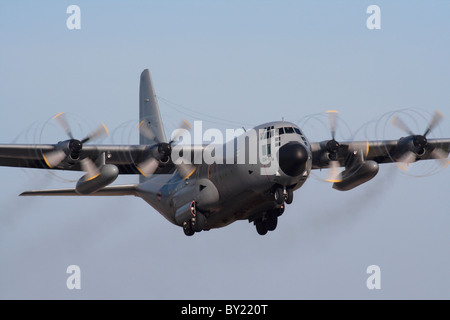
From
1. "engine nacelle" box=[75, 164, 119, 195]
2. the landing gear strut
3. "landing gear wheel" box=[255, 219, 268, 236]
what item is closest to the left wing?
the landing gear strut

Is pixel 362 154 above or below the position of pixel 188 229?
above

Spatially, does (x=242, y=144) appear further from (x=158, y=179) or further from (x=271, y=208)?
(x=158, y=179)

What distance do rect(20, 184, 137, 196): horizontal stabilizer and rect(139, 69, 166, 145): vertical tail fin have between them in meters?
3.17

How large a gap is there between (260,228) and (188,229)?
2885 mm

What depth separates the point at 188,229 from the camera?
3381 centimetres

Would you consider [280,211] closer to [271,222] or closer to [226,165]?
[271,222]

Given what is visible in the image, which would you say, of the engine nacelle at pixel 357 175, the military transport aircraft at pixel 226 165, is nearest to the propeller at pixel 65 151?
the military transport aircraft at pixel 226 165

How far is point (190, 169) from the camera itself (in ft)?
114

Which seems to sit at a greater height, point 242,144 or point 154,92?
point 154,92

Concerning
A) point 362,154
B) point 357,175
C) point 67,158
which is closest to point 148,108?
point 67,158

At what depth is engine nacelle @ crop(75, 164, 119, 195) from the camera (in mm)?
32250

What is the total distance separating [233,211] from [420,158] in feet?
27.5

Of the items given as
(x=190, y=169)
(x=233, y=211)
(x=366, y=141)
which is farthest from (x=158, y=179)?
(x=366, y=141)

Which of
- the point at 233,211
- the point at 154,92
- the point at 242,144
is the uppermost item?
the point at 154,92
